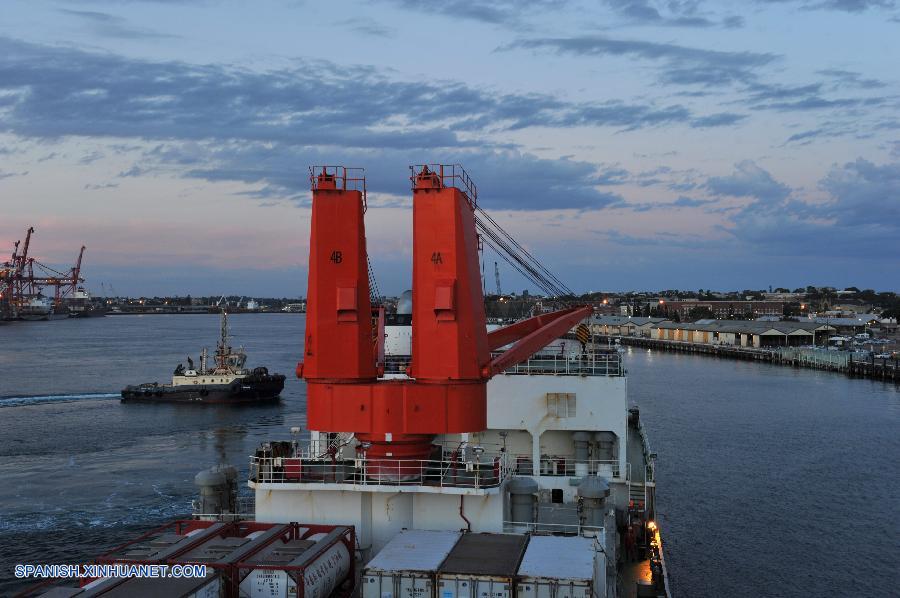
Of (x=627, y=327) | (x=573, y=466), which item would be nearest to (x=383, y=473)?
(x=573, y=466)

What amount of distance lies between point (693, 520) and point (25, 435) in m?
44.0

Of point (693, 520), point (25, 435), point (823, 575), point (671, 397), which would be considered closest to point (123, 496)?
point (25, 435)

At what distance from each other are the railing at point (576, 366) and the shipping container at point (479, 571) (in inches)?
408

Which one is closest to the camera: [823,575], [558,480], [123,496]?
[558,480]

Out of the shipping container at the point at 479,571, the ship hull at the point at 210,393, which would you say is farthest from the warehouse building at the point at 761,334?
the shipping container at the point at 479,571

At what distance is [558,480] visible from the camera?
→ 2388 cm

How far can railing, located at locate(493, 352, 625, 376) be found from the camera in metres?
24.5

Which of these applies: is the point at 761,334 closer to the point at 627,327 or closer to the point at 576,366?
the point at 627,327

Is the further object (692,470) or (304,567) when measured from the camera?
(692,470)

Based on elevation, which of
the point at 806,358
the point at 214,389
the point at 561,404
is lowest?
the point at 214,389

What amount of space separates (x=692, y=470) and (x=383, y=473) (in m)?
33.2

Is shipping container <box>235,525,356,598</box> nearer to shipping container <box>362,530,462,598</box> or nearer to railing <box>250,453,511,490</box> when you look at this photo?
shipping container <box>362,530,462,598</box>

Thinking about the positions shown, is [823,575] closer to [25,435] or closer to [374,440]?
[374,440]

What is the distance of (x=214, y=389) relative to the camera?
240ft
